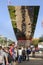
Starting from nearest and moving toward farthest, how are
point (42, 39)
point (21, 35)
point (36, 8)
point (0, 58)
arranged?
point (0, 58) → point (36, 8) → point (21, 35) → point (42, 39)

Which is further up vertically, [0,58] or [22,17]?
[0,58]

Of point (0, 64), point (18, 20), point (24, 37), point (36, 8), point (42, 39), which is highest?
point (0, 64)

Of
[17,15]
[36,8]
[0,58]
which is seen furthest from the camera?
[17,15]

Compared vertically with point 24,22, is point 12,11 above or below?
above

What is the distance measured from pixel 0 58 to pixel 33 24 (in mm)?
30897

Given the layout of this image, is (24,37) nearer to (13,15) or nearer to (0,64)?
(13,15)

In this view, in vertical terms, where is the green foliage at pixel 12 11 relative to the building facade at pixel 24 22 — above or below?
above

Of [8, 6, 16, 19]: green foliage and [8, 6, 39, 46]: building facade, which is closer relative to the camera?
[8, 6, 16, 19]: green foliage

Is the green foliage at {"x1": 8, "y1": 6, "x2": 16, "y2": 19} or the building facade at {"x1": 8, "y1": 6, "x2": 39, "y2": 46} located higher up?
the green foliage at {"x1": 8, "y1": 6, "x2": 16, "y2": 19}

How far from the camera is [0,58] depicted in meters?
8.64

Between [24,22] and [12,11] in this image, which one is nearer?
[12,11]

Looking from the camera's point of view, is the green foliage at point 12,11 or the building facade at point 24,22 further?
the building facade at point 24,22

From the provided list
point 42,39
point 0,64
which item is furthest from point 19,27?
point 0,64

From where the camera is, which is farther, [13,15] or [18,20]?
[18,20]
